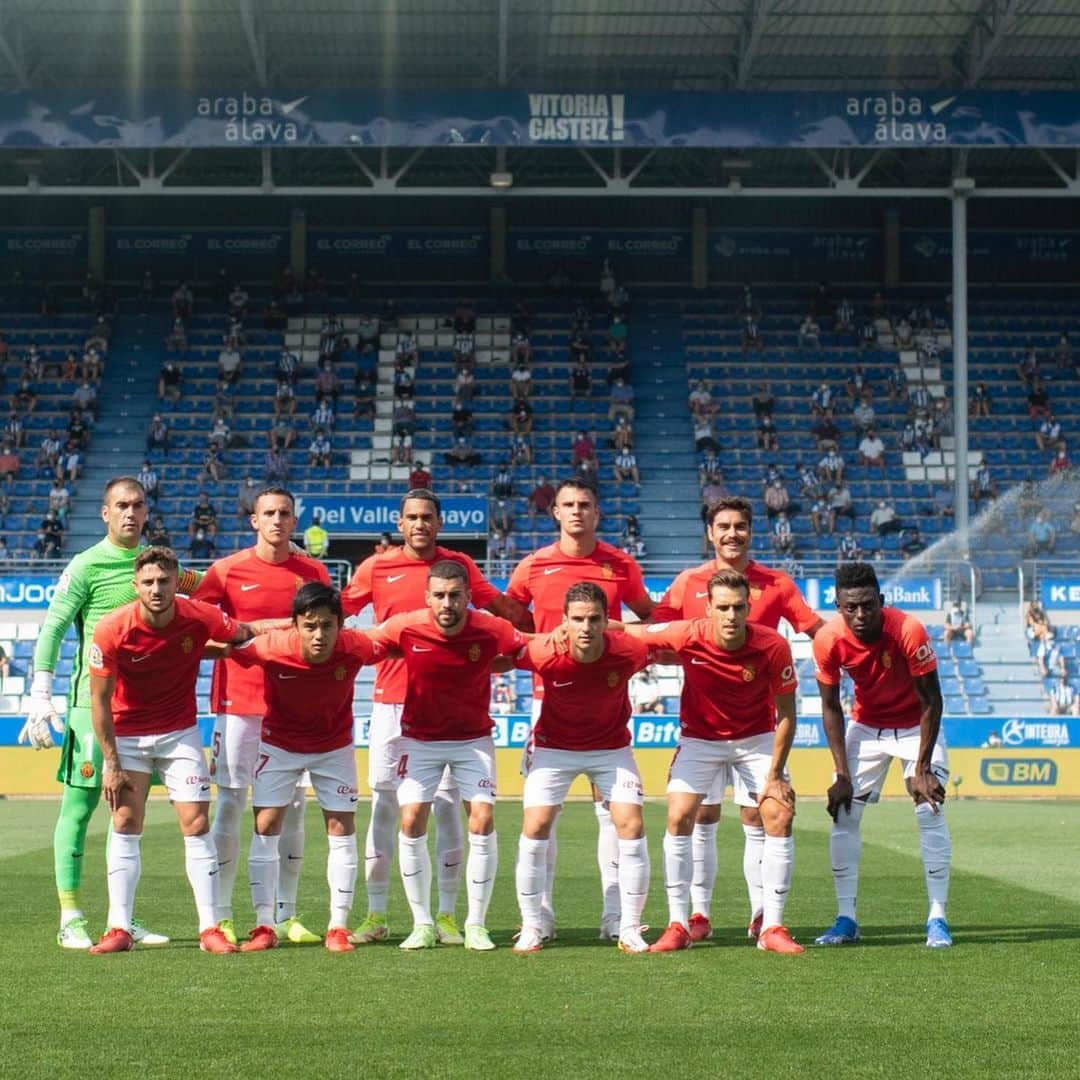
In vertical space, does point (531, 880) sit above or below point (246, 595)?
below

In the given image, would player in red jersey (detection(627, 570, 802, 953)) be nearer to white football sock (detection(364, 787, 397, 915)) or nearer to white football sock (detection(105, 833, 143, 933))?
white football sock (detection(364, 787, 397, 915))

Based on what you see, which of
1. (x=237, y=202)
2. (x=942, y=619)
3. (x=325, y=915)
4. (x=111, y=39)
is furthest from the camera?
(x=237, y=202)

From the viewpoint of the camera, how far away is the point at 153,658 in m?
8.50

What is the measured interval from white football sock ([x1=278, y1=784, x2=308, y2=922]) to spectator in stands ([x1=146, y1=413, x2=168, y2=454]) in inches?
976

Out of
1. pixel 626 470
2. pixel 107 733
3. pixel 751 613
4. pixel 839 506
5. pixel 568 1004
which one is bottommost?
pixel 568 1004

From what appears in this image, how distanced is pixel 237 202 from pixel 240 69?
564 cm

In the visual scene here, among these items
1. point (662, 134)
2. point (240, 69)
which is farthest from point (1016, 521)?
point (240, 69)

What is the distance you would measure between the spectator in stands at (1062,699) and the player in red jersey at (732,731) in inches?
672

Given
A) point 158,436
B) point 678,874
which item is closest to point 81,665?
point 678,874

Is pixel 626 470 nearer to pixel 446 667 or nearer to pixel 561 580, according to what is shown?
pixel 561 580

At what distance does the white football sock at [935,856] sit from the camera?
8836mm

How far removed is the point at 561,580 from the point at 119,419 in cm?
2636

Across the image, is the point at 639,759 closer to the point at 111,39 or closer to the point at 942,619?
the point at 942,619

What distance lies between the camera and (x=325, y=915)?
10094 mm
